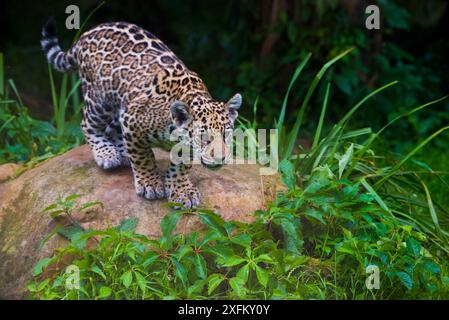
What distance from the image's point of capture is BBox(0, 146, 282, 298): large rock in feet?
19.7

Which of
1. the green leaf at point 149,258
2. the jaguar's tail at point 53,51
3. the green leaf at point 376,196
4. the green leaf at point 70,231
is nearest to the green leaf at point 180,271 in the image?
the green leaf at point 149,258

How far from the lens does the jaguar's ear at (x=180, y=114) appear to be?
5.73 metres

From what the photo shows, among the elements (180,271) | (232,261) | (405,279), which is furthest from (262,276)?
(405,279)

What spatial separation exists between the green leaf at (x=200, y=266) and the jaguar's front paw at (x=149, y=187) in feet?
3.16

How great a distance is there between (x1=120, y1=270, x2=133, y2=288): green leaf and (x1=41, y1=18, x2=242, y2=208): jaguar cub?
986 millimetres

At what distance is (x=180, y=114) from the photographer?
580 centimetres

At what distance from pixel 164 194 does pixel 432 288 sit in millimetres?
2238

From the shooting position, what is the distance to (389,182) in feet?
24.0

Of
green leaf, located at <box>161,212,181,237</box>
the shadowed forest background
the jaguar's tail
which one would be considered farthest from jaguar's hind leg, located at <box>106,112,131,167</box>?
green leaf, located at <box>161,212,181,237</box>

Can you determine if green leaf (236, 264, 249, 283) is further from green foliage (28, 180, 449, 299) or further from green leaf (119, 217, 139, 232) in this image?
green leaf (119, 217, 139, 232)

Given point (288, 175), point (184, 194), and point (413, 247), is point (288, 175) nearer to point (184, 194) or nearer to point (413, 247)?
point (184, 194)

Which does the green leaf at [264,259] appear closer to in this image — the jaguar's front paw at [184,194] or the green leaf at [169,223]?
the green leaf at [169,223]
